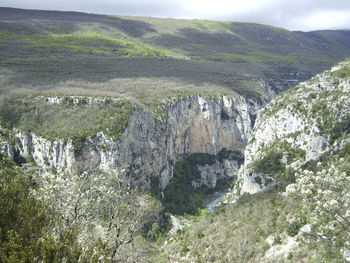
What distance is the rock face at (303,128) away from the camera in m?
44.4

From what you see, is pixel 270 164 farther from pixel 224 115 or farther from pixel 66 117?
pixel 224 115

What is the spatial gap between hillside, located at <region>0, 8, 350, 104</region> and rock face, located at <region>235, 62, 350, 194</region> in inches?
1219

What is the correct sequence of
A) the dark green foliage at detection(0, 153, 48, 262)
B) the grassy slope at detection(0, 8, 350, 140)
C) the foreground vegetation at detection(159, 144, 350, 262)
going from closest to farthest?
the dark green foliage at detection(0, 153, 48, 262)
the foreground vegetation at detection(159, 144, 350, 262)
the grassy slope at detection(0, 8, 350, 140)

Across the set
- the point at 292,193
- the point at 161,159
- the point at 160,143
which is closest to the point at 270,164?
the point at 161,159

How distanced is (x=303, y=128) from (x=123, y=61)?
248 feet

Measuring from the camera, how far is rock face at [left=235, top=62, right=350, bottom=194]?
44438mm

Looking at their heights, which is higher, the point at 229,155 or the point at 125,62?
the point at 125,62

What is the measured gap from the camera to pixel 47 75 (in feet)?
253

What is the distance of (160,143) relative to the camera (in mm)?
67625

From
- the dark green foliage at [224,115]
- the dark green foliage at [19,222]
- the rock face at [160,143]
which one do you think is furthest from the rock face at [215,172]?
the dark green foliage at [19,222]

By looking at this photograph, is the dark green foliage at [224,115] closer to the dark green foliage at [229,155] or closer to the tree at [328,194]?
the dark green foliage at [229,155]

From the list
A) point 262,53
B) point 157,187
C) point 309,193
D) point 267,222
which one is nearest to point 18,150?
point 157,187

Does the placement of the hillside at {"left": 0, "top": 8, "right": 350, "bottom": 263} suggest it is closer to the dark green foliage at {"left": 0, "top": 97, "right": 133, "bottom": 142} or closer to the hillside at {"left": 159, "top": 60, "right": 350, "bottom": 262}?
the hillside at {"left": 159, "top": 60, "right": 350, "bottom": 262}

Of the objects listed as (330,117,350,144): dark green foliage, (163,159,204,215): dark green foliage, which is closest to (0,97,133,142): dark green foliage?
(163,159,204,215): dark green foliage
